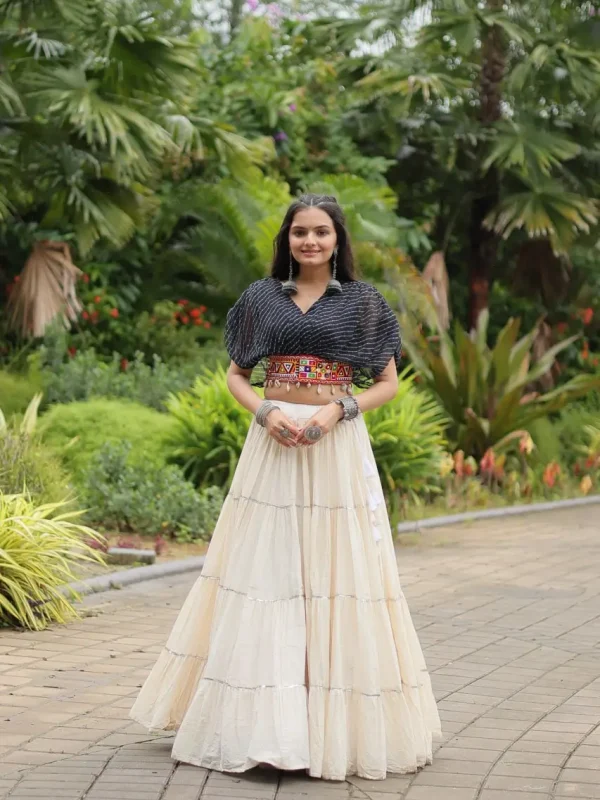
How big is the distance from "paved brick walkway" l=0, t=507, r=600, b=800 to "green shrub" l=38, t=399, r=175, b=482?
277 centimetres

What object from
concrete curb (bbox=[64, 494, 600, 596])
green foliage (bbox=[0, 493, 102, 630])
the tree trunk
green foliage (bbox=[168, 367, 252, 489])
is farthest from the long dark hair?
the tree trunk

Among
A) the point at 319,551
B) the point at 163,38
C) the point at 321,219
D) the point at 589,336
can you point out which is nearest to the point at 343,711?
the point at 319,551

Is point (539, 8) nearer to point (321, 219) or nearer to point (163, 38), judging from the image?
point (163, 38)

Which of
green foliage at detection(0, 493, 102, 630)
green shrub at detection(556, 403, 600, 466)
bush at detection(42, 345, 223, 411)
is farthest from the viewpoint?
green shrub at detection(556, 403, 600, 466)

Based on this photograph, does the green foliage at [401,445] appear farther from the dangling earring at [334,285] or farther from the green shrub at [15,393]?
the dangling earring at [334,285]

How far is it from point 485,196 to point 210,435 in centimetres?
865

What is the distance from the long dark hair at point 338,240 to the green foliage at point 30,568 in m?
3.04

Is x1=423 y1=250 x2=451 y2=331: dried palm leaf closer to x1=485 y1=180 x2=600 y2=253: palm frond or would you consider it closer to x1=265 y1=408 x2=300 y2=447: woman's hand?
x1=485 y1=180 x2=600 y2=253: palm frond

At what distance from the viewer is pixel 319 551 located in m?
4.62

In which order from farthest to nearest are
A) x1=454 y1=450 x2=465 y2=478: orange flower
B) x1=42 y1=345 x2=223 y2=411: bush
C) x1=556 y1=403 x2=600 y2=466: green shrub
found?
x1=556 y1=403 x2=600 y2=466: green shrub
x1=454 y1=450 x2=465 y2=478: orange flower
x1=42 y1=345 x2=223 y2=411: bush

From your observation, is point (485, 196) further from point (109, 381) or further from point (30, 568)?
point (30, 568)

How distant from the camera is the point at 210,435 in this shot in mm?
11523

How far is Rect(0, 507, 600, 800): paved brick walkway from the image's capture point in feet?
14.7

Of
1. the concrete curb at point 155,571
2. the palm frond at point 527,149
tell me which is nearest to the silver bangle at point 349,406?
the concrete curb at point 155,571
